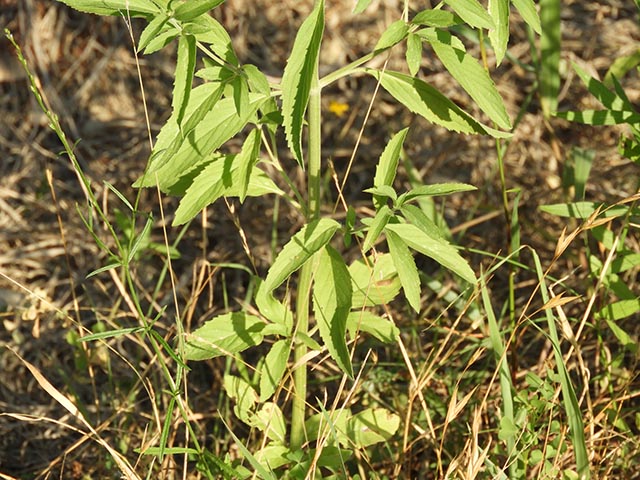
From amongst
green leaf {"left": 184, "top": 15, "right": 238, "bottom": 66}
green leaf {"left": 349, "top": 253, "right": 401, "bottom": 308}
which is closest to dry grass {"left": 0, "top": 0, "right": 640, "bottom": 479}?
green leaf {"left": 349, "top": 253, "right": 401, "bottom": 308}

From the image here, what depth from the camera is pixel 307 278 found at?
1.89m

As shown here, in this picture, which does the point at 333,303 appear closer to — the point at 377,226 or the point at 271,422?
the point at 377,226

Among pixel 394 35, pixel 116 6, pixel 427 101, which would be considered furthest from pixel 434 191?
pixel 116 6

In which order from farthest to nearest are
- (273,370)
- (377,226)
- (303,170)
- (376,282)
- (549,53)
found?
(549,53) < (376,282) < (273,370) < (377,226) < (303,170)

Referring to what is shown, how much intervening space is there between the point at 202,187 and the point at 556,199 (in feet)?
5.33

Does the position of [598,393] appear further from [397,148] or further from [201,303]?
[201,303]

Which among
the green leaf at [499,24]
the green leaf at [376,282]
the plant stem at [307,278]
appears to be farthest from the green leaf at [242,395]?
the green leaf at [499,24]

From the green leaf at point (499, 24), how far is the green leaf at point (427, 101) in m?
0.19

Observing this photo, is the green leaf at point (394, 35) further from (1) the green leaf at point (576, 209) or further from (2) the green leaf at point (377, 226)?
(1) the green leaf at point (576, 209)

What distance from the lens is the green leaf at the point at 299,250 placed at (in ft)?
5.35

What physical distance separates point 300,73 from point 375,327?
2.12 ft

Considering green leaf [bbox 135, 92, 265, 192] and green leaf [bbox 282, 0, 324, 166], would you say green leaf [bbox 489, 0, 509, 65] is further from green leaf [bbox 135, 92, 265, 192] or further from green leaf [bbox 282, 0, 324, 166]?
green leaf [bbox 135, 92, 265, 192]

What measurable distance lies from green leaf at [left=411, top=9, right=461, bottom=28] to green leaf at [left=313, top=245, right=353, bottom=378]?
0.48m

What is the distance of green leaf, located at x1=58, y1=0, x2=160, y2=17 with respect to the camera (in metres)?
1.56
